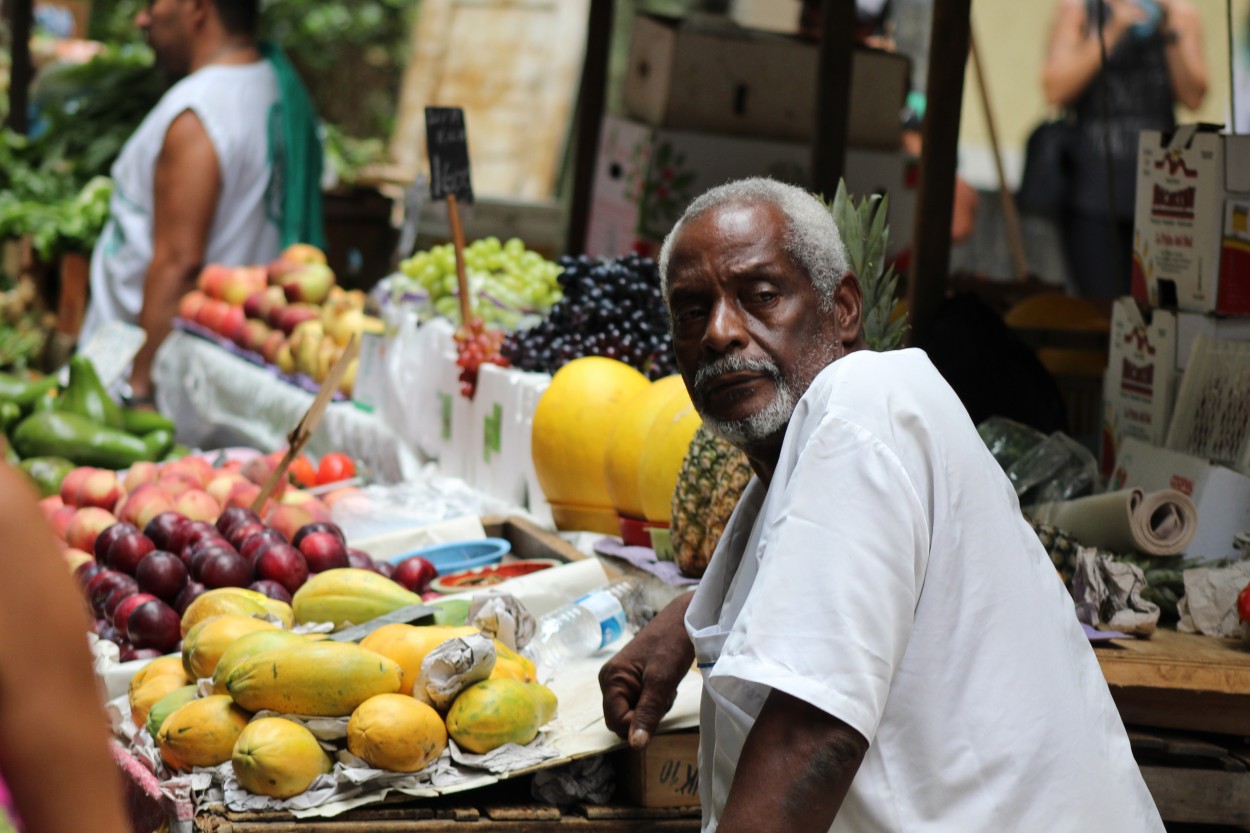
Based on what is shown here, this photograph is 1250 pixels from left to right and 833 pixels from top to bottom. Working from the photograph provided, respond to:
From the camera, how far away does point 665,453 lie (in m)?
2.98

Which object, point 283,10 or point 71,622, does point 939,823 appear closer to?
point 71,622

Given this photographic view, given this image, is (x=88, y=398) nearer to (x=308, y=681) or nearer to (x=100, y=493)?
(x=100, y=493)

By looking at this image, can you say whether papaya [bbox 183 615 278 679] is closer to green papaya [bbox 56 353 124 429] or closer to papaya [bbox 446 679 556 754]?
papaya [bbox 446 679 556 754]

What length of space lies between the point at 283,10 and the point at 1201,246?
1303 centimetres

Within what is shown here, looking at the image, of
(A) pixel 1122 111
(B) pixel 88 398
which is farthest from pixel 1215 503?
(A) pixel 1122 111

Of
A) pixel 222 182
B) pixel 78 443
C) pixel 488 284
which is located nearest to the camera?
pixel 488 284

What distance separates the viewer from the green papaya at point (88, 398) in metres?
5.09

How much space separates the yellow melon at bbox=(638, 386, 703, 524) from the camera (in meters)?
2.96

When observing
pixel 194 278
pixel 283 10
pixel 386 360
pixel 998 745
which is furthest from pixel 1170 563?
pixel 283 10

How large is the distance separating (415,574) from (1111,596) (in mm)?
1424

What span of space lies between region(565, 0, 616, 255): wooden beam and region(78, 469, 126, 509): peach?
2.53 meters

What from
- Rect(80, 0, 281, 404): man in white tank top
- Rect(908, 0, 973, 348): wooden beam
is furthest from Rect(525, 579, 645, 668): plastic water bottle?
Rect(80, 0, 281, 404): man in white tank top

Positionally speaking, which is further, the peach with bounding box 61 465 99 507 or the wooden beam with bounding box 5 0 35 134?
the wooden beam with bounding box 5 0 35 134

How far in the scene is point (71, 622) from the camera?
3.22 ft
